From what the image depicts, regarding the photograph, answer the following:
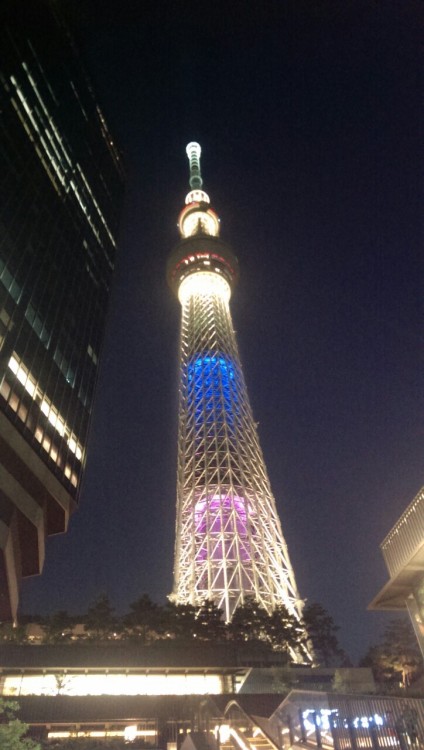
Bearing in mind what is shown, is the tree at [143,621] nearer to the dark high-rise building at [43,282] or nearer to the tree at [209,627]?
the tree at [209,627]

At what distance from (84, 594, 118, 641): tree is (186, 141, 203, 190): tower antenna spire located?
96.4m

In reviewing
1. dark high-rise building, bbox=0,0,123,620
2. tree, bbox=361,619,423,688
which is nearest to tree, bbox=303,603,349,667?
tree, bbox=361,619,423,688

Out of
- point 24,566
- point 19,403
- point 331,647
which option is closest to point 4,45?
point 19,403

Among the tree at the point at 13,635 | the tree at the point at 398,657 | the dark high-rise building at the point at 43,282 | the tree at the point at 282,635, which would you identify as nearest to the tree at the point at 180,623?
the tree at the point at 282,635

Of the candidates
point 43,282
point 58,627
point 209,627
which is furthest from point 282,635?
point 43,282

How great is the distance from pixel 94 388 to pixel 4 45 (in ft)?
117

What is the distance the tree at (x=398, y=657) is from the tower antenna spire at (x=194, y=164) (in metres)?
98.0

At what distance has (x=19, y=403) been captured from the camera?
39.8 m

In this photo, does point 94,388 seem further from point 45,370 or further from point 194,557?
point 194,557

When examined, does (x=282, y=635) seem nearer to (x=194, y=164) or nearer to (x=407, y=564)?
(x=407, y=564)

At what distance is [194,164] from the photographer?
4902 inches

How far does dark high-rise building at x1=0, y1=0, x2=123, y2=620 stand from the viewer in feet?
134

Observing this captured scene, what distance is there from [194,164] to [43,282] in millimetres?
88626

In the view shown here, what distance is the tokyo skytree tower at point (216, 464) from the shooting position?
202ft
